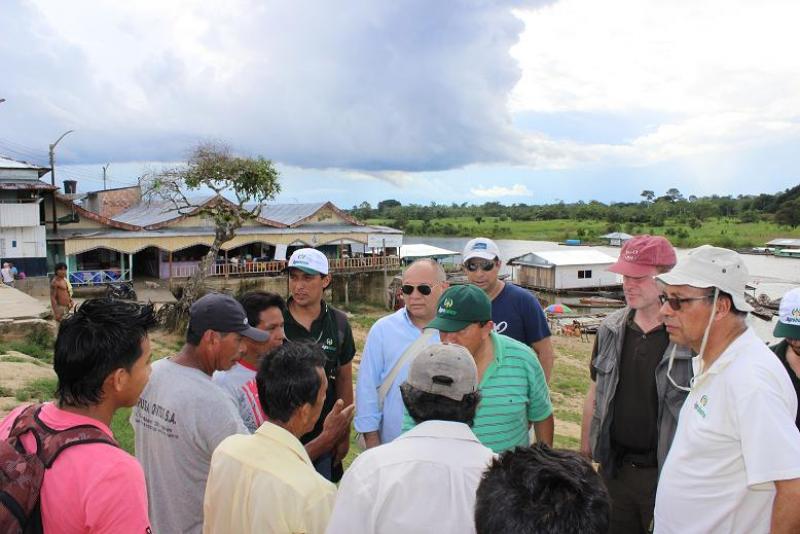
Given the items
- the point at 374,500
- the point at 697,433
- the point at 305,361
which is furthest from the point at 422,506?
the point at 697,433

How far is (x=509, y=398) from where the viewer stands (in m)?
3.14

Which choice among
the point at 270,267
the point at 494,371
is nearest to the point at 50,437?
the point at 494,371

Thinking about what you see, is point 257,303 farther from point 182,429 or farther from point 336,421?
point 182,429

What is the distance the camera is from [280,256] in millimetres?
30422

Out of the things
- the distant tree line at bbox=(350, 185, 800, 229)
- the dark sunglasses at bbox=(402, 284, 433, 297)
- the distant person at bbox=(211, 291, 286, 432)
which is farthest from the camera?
the distant tree line at bbox=(350, 185, 800, 229)

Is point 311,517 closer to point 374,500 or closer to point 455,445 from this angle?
point 374,500

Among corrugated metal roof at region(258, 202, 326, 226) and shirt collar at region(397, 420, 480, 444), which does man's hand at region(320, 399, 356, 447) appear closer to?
shirt collar at region(397, 420, 480, 444)

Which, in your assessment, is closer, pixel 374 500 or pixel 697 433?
pixel 374 500

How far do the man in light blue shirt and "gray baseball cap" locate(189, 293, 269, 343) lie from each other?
0.86 m

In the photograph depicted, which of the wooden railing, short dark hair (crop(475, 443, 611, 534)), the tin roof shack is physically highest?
short dark hair (crop(475, 443, 611, 534))

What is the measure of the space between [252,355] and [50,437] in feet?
5.33

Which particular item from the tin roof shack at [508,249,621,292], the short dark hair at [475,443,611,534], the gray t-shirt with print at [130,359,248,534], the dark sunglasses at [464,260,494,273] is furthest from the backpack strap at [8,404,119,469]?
the tin roof shack at [508,249,621,292]

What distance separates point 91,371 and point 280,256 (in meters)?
28.8

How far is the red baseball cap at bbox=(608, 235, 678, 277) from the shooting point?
366 centimetres
